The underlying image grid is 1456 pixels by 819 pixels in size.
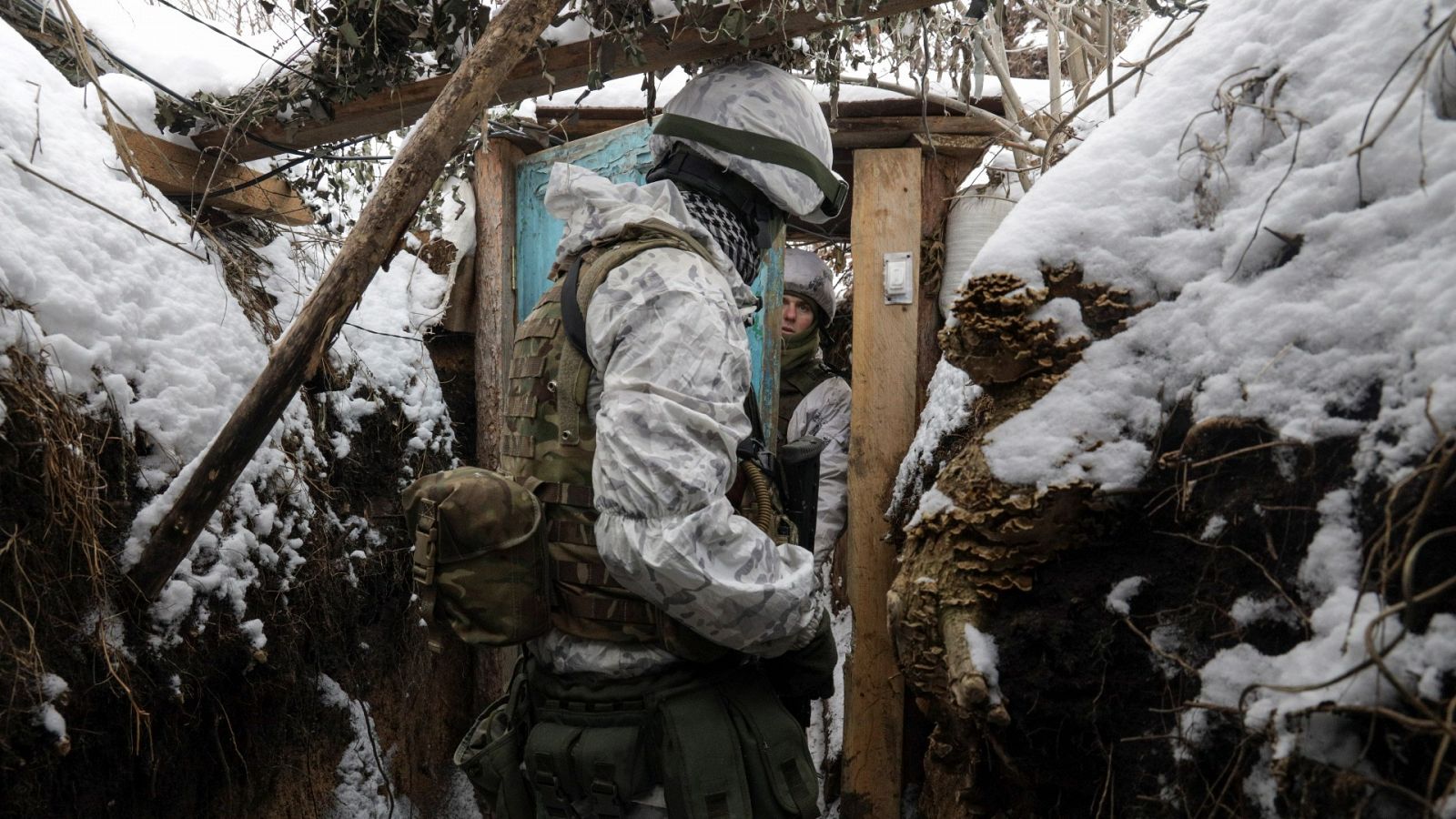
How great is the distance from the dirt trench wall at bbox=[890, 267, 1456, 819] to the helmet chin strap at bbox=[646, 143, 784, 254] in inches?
27.5

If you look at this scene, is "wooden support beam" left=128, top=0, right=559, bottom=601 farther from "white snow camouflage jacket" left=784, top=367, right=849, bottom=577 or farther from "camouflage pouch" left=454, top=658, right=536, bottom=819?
"white snow camouflage jacket" left=784, top=367, right=849, bottom=577

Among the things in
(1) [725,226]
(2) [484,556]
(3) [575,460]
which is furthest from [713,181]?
(2) [484,556]

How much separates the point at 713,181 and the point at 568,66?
2.96ft

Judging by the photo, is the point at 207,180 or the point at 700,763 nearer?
the point at 700,763

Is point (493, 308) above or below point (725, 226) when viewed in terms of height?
below

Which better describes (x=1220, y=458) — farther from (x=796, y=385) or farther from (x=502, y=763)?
(x=796, y=385)

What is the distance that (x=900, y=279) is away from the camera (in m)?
3.42

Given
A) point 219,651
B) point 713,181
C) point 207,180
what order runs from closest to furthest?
1. point 713,181
2. point 219,651
3. point 207,180

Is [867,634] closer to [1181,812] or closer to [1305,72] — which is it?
[1181,812]

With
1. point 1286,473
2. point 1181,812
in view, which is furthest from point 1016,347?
point 1181,812

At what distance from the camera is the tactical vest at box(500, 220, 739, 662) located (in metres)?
1.80

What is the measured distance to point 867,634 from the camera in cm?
338

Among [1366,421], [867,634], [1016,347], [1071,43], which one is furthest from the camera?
[1071,43]

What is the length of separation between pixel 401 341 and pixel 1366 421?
11.0ft
